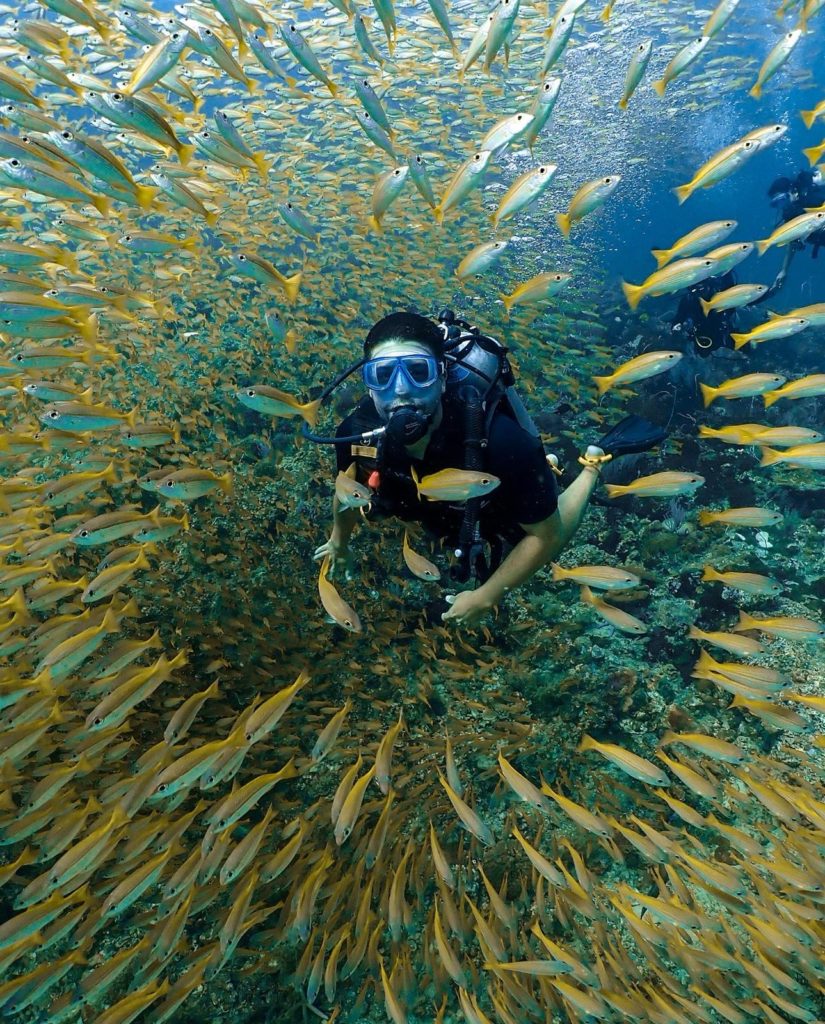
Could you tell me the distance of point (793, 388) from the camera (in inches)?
152

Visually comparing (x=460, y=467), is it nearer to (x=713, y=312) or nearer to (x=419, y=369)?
(x=419, y=369)

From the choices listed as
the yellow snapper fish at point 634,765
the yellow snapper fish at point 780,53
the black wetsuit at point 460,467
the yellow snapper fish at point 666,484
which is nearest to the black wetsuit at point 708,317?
the yellow snapper fish at point 780,53

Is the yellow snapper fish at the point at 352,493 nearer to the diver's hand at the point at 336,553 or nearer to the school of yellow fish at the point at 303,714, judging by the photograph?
the school of yellow fish at the point at 303,714

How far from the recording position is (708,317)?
7672 millimetres

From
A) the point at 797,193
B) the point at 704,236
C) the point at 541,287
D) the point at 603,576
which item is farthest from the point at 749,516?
the point at 797,193

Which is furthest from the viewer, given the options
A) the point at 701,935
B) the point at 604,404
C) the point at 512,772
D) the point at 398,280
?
the point at 604,404

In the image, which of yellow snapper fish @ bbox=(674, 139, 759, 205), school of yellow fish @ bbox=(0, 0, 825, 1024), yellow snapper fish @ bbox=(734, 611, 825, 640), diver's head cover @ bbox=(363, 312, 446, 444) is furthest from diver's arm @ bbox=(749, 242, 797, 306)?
diver's head cover @ bbox=(363, 312, 446, 444)

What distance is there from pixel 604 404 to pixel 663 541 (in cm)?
254

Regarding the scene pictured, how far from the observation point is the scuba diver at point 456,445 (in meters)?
2.75

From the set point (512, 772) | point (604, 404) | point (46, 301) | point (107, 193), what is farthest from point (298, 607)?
point (604, 404)

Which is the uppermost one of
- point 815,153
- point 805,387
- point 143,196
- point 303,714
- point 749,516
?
point 143,196

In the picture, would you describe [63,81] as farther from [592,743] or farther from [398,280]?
[592,743]

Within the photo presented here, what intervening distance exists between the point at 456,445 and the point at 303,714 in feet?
9.33

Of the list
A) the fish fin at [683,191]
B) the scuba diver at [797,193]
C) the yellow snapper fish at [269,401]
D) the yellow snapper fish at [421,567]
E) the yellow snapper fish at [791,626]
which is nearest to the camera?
the yellow snapper fish at [421,567]
